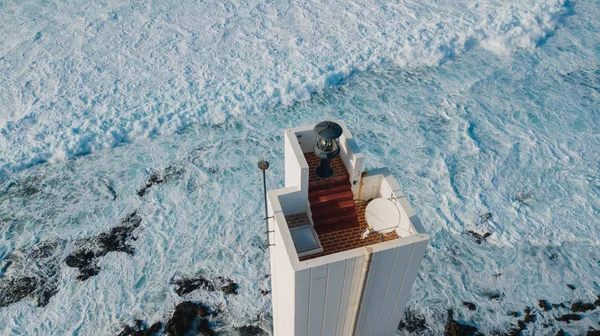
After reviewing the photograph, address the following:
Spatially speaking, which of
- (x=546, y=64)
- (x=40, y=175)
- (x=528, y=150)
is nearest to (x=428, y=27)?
(x=546, y=64)

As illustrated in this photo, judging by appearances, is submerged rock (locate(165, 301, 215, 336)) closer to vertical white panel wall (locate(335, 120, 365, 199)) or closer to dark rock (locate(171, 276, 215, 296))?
dark rock (locate(171, 276, 215, 296))

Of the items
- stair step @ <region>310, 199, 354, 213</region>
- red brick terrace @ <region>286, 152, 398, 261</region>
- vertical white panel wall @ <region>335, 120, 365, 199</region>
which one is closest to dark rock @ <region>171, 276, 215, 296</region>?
red brick terrace @ <region>286, 152, 398, 261</region>

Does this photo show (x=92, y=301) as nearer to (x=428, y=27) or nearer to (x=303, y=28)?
(x=303, y=28)

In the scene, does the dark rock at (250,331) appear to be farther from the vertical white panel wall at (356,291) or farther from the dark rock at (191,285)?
the vertical white panel wall at (356,291)

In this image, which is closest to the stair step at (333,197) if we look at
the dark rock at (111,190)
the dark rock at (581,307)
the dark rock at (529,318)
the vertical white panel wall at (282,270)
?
the vertical white panel wall at (282,270)

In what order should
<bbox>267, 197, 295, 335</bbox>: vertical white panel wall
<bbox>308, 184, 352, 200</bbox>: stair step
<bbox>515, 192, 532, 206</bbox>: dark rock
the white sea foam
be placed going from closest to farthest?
1. <bbox>267, 197, 295, 335</bbox>: vertical white panel wall
2. <bbox>308, 184, 352, 200</bbox>: stair step
3. <bbox>515, 192, 532, 206</bbox>: dark rock
4. the white sea foam
